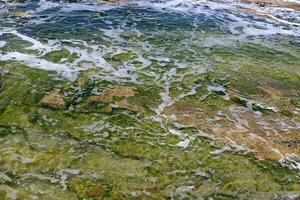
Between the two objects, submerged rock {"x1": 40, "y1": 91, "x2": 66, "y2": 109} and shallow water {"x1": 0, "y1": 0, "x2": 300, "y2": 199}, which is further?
submerged rock {"x1": 40, "y1": 91, "x2": 66, "y2": 109}

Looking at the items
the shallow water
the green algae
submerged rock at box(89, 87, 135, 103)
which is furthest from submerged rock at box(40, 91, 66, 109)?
the green algae

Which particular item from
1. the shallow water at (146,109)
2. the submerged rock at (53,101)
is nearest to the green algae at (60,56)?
the shallow water at (146,109)

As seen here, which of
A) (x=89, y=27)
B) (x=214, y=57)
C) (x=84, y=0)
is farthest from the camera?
(x=84, y=0)

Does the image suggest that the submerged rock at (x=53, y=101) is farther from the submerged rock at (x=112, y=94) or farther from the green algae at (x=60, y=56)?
the green algae at (x=60, y=56)

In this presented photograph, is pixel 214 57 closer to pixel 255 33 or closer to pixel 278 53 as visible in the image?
pixel 278 53

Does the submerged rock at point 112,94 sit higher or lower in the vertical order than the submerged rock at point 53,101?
lower

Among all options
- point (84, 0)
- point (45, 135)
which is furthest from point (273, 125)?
point (84, 0)

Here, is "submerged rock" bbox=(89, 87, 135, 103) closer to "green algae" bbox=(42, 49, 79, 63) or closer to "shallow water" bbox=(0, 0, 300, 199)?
"shallow water" bbox=(0, 0, 300, 199)

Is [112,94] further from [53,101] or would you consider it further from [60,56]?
[60,56]
